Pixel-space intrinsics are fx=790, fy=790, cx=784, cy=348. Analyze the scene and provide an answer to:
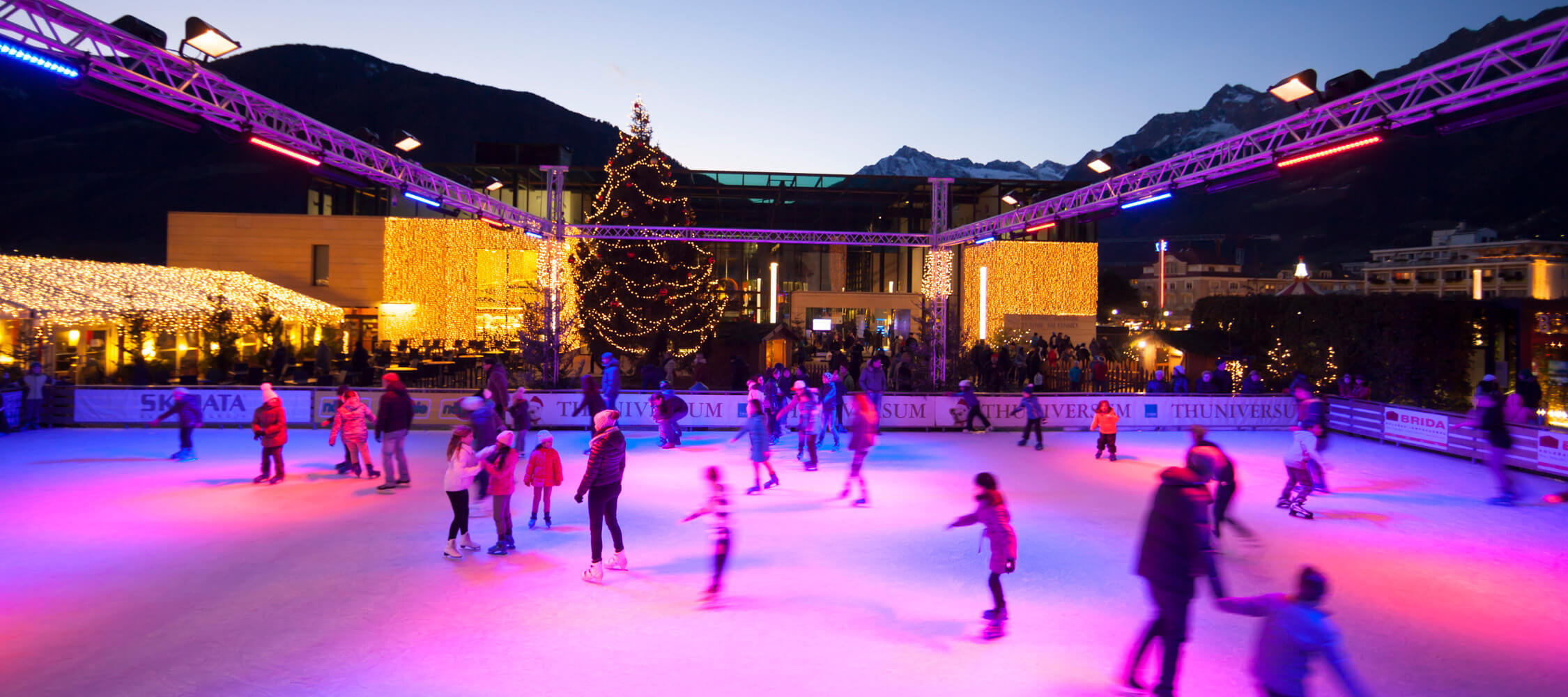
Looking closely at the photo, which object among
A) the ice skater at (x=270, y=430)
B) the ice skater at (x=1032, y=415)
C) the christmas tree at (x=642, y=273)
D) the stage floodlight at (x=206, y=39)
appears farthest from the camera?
the christmas tree at (x=642, y=273)

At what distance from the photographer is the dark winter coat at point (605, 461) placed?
630 cm

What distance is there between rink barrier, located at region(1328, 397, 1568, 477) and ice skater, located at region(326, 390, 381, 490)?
580 inches

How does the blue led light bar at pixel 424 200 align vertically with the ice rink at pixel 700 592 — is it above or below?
above

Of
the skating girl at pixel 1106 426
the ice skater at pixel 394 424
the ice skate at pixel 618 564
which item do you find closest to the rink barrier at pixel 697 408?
the skating girl at pixel 1106 426

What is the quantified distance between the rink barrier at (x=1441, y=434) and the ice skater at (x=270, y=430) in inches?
619

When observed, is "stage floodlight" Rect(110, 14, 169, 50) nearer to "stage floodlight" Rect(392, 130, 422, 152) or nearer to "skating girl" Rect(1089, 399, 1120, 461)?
"stage floodlight" Rect(392, 130, 422, 152)

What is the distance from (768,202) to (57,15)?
96.8ft

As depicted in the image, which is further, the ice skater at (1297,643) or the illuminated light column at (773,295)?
the illuminated light column at (773,295)

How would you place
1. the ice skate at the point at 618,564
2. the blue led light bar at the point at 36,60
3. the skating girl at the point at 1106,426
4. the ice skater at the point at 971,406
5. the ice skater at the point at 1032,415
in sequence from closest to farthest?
the ice skate at the point at 618,564
the blue led light bar at the point at 36,60
the skating girl at the point at 1106,426
the ice skater at the point at 1032,415
the ice skater at the point at 971,406

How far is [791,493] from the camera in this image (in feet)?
33.4

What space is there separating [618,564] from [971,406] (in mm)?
10385

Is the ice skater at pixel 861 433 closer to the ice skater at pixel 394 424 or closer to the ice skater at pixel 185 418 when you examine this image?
the ice skater at pixel 394 424

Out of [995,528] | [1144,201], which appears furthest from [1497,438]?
[995,528]

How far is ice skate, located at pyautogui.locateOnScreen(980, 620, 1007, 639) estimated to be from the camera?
18.0ft
